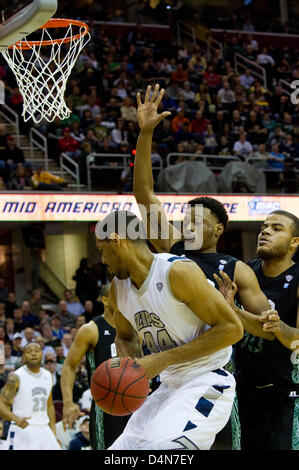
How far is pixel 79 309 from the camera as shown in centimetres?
1477

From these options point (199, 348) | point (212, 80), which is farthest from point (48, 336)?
point (212, 80)

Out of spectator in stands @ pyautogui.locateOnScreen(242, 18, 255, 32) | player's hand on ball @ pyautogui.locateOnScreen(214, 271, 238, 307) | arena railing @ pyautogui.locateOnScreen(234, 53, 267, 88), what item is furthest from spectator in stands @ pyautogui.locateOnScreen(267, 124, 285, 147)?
player's hand on ball @ pyautogui.locateOnScreen(214, 271, 238, 307)

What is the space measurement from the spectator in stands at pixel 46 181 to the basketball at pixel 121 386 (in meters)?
10.1

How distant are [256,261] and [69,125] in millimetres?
10906

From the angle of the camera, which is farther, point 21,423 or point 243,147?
point 243,147

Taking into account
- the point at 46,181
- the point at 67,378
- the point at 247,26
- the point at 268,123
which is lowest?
the point at 67,378

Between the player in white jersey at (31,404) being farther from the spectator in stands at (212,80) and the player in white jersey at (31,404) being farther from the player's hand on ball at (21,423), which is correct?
the spectator in stands at (212,80)

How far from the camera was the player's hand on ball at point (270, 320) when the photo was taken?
434 centimetres

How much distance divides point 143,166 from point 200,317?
Result: 130 cm

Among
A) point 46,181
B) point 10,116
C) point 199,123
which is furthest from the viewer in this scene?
point 199,123

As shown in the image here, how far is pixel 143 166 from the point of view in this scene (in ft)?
16.1

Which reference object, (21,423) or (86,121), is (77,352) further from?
(86,121)

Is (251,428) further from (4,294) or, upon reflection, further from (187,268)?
(4,294)
